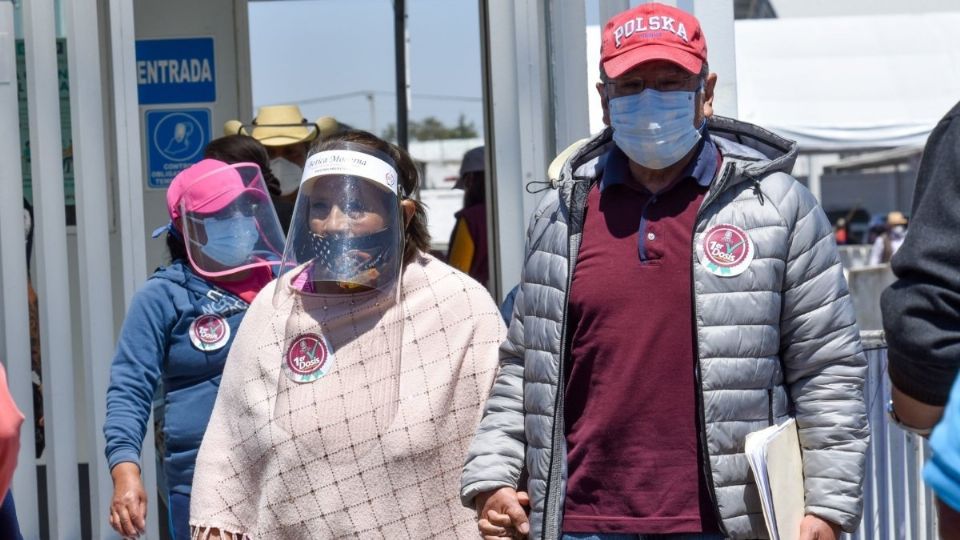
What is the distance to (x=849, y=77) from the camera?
15211mm

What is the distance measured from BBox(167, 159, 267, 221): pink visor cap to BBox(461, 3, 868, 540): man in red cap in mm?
1186

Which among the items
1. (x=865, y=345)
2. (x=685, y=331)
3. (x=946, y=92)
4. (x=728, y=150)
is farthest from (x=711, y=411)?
(x=946, y=92)

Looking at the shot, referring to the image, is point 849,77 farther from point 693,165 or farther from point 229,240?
point 693,165

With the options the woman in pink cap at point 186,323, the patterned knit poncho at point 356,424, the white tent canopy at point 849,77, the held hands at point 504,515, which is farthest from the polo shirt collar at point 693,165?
the white tent canopy at point 849,77

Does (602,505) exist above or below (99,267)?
below

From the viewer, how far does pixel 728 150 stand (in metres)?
2.81

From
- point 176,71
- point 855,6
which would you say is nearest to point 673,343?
point 176,71

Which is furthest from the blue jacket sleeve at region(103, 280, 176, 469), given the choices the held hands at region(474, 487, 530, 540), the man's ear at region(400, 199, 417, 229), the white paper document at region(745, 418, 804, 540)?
the white paper document at region(745, 418, 804, 540)

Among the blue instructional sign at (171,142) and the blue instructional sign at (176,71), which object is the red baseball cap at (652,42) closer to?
the blue instructional sign at (171,142)

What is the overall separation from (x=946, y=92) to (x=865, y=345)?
1251cm

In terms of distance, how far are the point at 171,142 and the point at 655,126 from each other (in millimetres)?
4503

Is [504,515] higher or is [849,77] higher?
[849,77]

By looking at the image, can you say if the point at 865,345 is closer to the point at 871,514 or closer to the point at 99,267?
the point at 871,514

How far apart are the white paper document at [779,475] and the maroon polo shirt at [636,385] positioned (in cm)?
13
